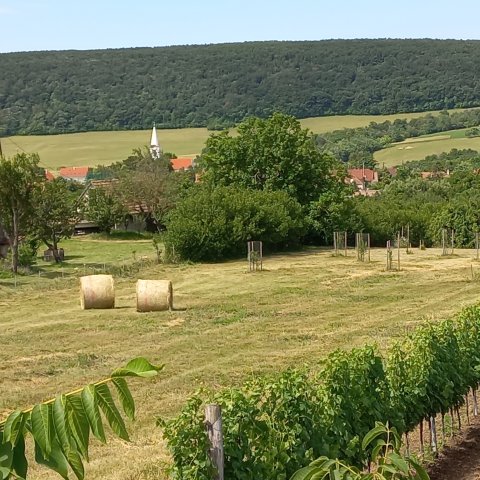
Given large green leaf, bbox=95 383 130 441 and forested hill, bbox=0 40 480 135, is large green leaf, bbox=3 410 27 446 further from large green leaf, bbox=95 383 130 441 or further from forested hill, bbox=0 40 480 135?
forested hill, bbox=0 40 480 135

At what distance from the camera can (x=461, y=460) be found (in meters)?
9.71

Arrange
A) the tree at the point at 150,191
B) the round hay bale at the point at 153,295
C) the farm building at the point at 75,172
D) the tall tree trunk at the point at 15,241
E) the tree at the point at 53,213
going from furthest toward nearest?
the farm building at the point at 75,172
the tree at the point at 150,191
the tree at the point at 53,213
the tall tree trunk at the point at 15,241
the round hay bale at the point at 153,295

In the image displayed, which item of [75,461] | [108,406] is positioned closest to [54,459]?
[75,461]

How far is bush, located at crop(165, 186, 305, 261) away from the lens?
38344mm

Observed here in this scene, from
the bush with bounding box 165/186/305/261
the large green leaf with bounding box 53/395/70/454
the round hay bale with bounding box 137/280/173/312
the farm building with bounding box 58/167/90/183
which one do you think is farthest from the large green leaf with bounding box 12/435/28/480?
the farm building with bounding box 58/167/90/183

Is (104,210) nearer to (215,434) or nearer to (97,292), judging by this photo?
(97,292)

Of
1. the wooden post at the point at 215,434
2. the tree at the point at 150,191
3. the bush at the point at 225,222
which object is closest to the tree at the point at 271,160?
the bush at the point at 225,222

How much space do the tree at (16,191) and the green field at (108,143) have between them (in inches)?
3594

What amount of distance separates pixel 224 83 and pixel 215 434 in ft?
556

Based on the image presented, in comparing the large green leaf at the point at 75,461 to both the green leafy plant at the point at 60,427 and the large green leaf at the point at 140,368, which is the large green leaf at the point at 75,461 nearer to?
the green leafy plant at the point at 60,427

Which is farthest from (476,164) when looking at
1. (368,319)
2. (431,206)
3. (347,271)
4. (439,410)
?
(439,410)

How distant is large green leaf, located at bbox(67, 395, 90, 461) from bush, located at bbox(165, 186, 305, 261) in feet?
114

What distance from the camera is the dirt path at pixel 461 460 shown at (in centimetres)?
917

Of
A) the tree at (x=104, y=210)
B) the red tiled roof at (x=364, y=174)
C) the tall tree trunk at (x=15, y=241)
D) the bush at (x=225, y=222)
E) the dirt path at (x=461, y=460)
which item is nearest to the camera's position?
the dirt path at (x=461, y=460)
